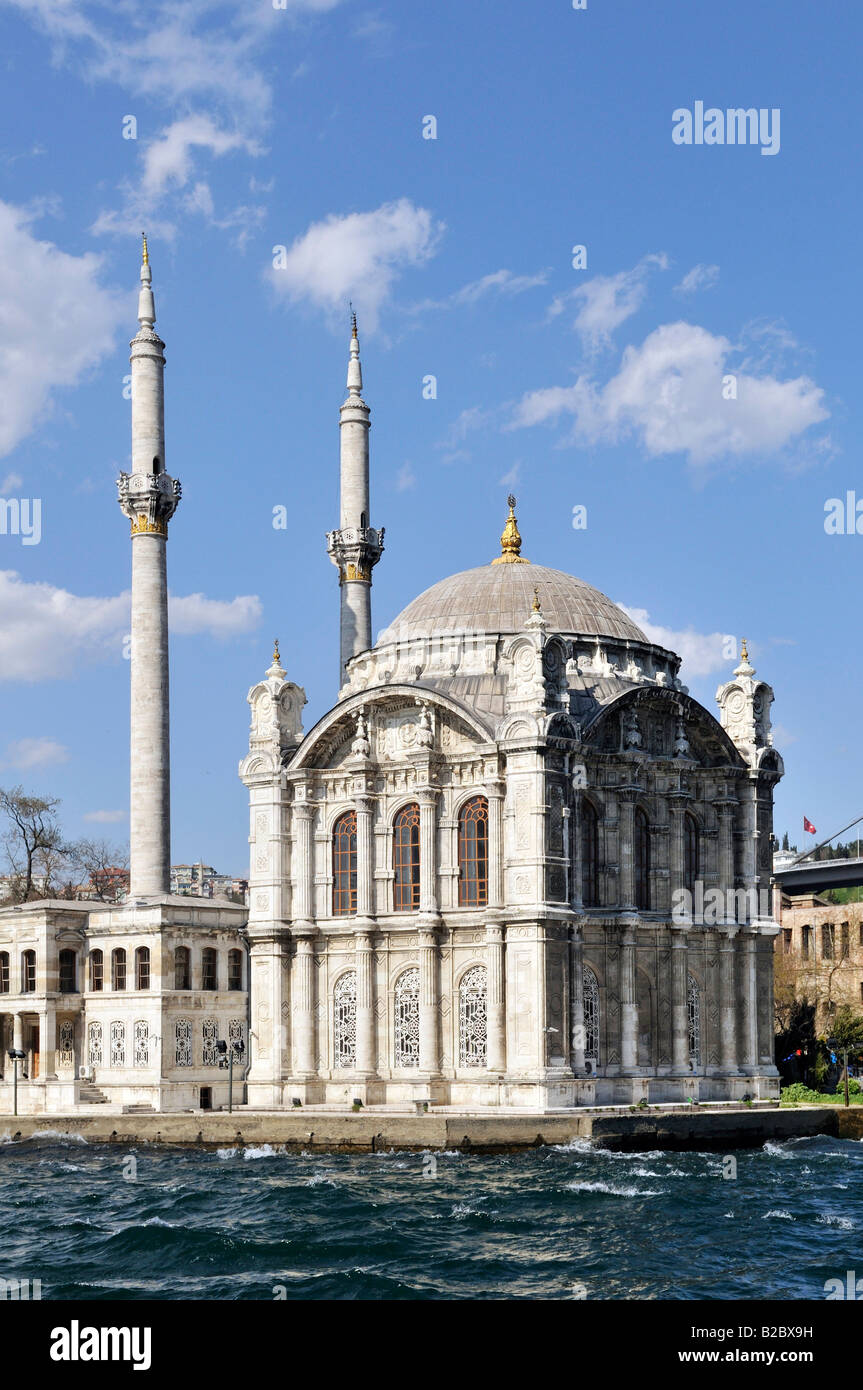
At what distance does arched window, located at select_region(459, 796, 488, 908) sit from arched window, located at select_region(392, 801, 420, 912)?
5.64ft

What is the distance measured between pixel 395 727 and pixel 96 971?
14752 mm

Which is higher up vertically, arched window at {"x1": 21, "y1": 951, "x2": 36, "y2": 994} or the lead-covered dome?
the lead-covered dome

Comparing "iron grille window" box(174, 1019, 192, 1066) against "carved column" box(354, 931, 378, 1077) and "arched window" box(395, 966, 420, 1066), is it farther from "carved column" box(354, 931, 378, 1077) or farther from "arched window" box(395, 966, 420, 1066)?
"arched window" box(395, 966, 420, 1066)

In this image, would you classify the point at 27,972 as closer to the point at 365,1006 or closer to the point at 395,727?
the point at 365,1006

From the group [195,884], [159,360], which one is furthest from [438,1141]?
[195,884]

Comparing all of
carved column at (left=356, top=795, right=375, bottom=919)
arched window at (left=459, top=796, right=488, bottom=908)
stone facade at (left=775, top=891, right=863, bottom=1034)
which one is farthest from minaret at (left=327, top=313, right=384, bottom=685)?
stone facade at (left=775, top=891, right=863, bottom=1034)

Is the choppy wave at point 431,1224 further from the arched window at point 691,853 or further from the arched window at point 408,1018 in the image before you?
the arched window at point 691,853

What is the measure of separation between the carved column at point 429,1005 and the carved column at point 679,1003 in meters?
7.60

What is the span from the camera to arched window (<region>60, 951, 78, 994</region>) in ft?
205

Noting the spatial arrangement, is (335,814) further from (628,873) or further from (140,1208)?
(140,1208)

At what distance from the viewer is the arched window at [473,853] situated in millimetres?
53594

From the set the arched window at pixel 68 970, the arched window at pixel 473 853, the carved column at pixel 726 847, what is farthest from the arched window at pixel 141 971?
the carved column at pixel 726 847

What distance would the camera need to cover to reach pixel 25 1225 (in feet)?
A: 120
